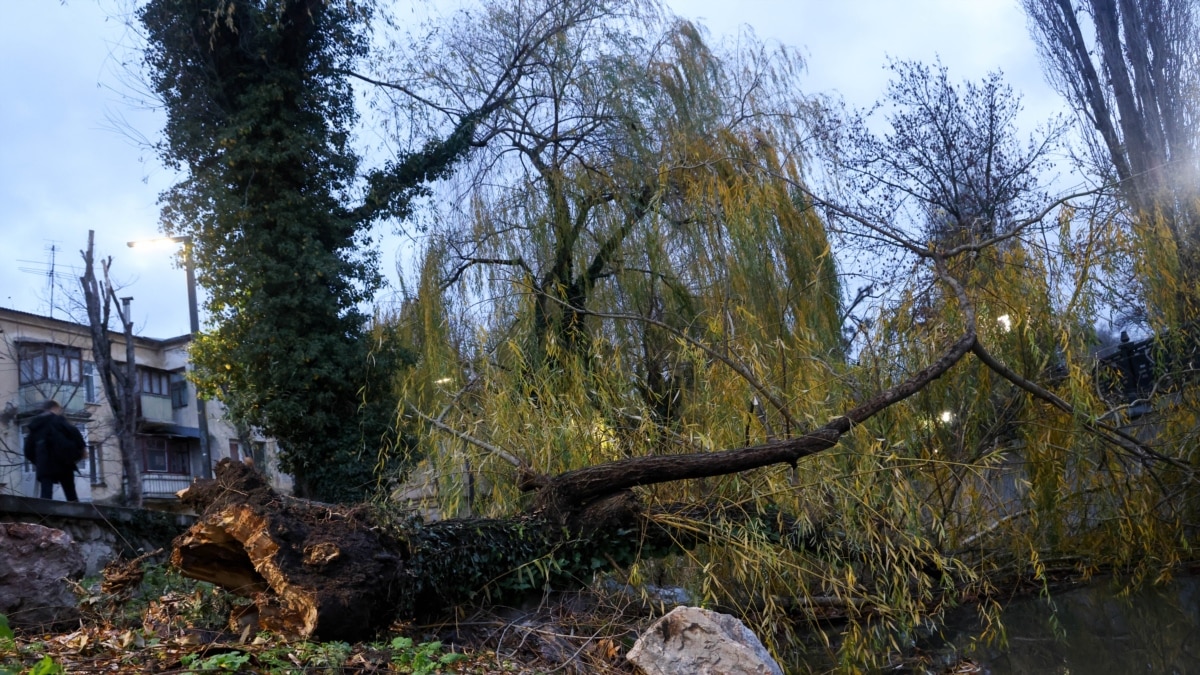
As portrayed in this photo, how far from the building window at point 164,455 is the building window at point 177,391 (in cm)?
140

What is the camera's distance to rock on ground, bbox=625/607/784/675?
4508mm

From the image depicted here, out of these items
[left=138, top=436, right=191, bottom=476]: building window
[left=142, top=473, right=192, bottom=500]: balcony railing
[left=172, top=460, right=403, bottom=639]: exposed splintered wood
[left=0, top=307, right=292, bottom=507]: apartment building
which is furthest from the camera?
[left=138, top=436, right=191, bottom=476]: building window

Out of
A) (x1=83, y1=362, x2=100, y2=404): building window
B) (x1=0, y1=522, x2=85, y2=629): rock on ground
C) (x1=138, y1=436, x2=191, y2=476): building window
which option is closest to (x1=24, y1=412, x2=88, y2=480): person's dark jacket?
(x1=0, y1=522, x2=85, y2=629): rock on ground

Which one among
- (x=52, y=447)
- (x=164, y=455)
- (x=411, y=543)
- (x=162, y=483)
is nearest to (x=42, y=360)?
(x=162, y=483)

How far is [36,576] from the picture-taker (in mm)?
5098

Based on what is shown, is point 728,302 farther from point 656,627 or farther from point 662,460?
point 656,627

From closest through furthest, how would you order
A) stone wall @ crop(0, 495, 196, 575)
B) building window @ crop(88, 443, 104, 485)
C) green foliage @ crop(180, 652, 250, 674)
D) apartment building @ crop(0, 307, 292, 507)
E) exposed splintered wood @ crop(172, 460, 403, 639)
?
green foliage @ crop(180, 652, 250, 674) < exposed splintered wood @ crop(172, 460, 403, 639) < stone wall @ crop(0, 495, 196, 575) < apartment building @ crop(0, 307, 292, 507) < building window @ crop(88, 443, 104, 485)

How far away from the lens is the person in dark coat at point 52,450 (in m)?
9.23

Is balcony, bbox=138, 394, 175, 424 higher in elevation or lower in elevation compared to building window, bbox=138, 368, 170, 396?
lower

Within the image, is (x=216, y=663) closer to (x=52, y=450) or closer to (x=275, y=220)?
(x=52, y=450)

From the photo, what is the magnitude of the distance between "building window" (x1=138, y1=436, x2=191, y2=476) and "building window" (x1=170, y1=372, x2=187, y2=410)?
140 cm

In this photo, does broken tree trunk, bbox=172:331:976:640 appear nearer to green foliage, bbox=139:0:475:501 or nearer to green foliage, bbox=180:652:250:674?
green foliage, bbox=180:652:250:674

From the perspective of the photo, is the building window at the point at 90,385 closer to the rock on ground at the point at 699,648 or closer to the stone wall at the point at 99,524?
the stone wall at the point at 99,524

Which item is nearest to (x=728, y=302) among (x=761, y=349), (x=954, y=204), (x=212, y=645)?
(x=761, y=349)
